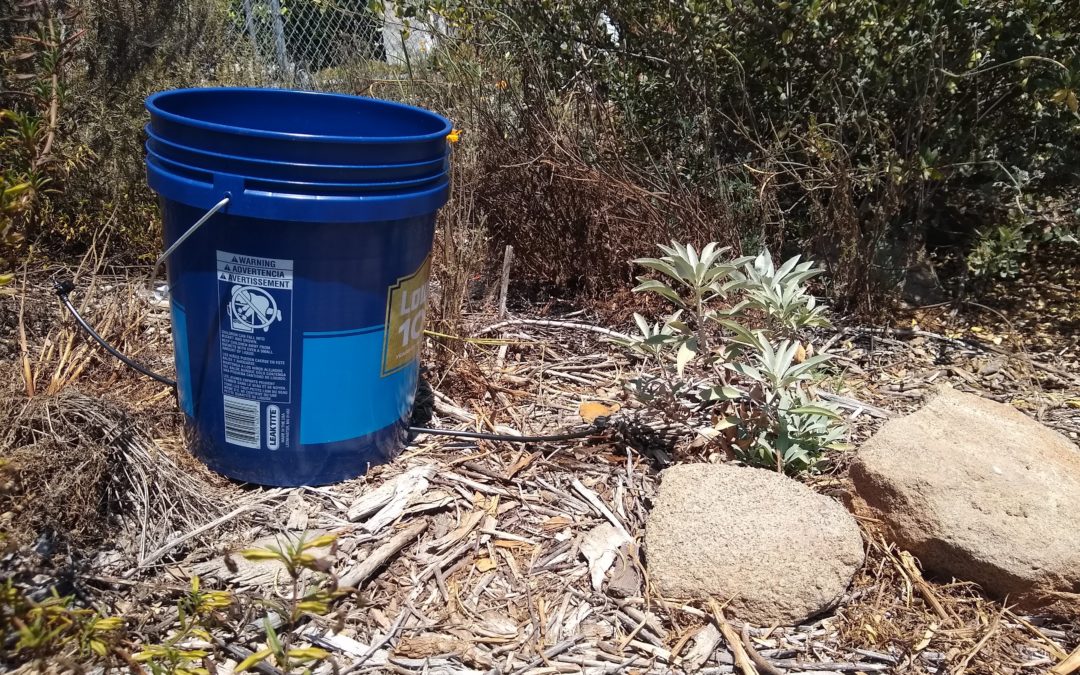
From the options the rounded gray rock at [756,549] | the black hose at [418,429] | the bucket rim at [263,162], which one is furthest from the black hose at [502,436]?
the bucket rim at [263,162]

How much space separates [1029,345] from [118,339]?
149 inches

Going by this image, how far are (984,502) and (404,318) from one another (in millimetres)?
1667

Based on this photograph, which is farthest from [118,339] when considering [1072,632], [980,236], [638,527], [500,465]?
[980,236]

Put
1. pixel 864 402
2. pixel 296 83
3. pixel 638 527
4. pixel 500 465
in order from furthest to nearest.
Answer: pixel 296 83
pixel 864 402
pixel 500 465
pixel 638 527

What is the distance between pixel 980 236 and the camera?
12.3ft

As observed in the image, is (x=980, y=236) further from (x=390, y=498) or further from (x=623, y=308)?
(x=390, y=498)

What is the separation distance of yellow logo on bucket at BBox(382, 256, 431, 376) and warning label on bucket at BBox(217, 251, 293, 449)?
11.4 inches

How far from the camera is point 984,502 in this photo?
216 centimetres

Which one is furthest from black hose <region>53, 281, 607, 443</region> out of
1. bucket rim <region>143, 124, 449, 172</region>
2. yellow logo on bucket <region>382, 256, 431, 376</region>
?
bucket rim <region>143, 124, 449, 172</region>

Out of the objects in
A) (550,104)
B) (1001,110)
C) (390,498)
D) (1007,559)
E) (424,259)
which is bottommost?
(390,498)

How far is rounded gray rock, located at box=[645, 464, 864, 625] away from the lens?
81.3 inches

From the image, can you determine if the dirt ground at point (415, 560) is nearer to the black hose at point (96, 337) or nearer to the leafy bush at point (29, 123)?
the black hose at point (96, 337)

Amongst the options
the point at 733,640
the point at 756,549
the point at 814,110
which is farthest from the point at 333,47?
the point at 733,640

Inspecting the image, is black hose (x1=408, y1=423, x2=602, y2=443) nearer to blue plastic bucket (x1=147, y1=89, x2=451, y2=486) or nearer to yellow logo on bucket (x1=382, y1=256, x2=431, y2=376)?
blue plastic bucket (x1=147, y1=89, x2=451, y2=486)
